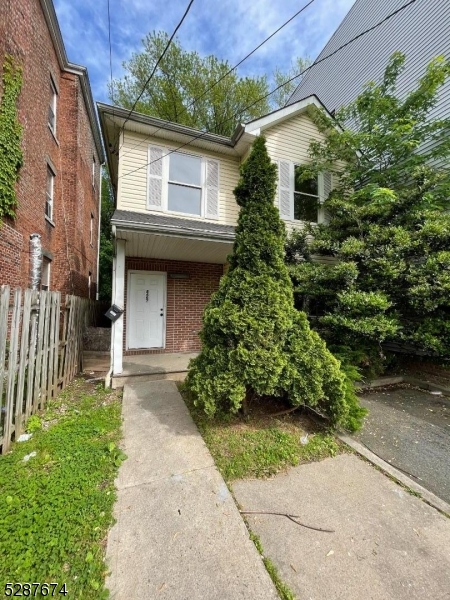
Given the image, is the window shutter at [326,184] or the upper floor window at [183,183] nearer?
the upper floor window at [183,183]

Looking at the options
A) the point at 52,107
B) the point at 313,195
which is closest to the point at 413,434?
the point at 313,195

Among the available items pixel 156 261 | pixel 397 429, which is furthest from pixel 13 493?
pixel 156 261

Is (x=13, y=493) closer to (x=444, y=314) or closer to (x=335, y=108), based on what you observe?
(x=444, y=314)

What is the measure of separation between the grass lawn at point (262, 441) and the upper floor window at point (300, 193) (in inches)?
215

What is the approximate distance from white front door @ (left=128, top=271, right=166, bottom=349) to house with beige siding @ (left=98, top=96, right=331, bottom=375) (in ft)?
0.09

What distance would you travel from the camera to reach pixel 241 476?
2.64 metres

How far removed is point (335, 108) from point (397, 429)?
1188 centimetres

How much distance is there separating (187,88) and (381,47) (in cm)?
915

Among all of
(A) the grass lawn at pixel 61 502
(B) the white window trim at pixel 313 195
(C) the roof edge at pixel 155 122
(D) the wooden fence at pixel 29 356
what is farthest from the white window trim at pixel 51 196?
(B) the white window trim at pixel 313 195

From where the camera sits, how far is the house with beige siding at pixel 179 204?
5746 millimetres

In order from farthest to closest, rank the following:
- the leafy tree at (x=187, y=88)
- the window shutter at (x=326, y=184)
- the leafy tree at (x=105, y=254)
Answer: the leafy tree at (x=105, y=254)
the leafy tree at (x=187, y=88)
the window shutter at (x=326, y=184)

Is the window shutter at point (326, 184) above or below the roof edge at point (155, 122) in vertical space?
below

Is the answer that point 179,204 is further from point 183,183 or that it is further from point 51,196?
point 51,196

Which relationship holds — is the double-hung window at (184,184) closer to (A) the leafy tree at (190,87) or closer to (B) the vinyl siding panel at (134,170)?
(B) the vinyl siding panel at (134,170)
